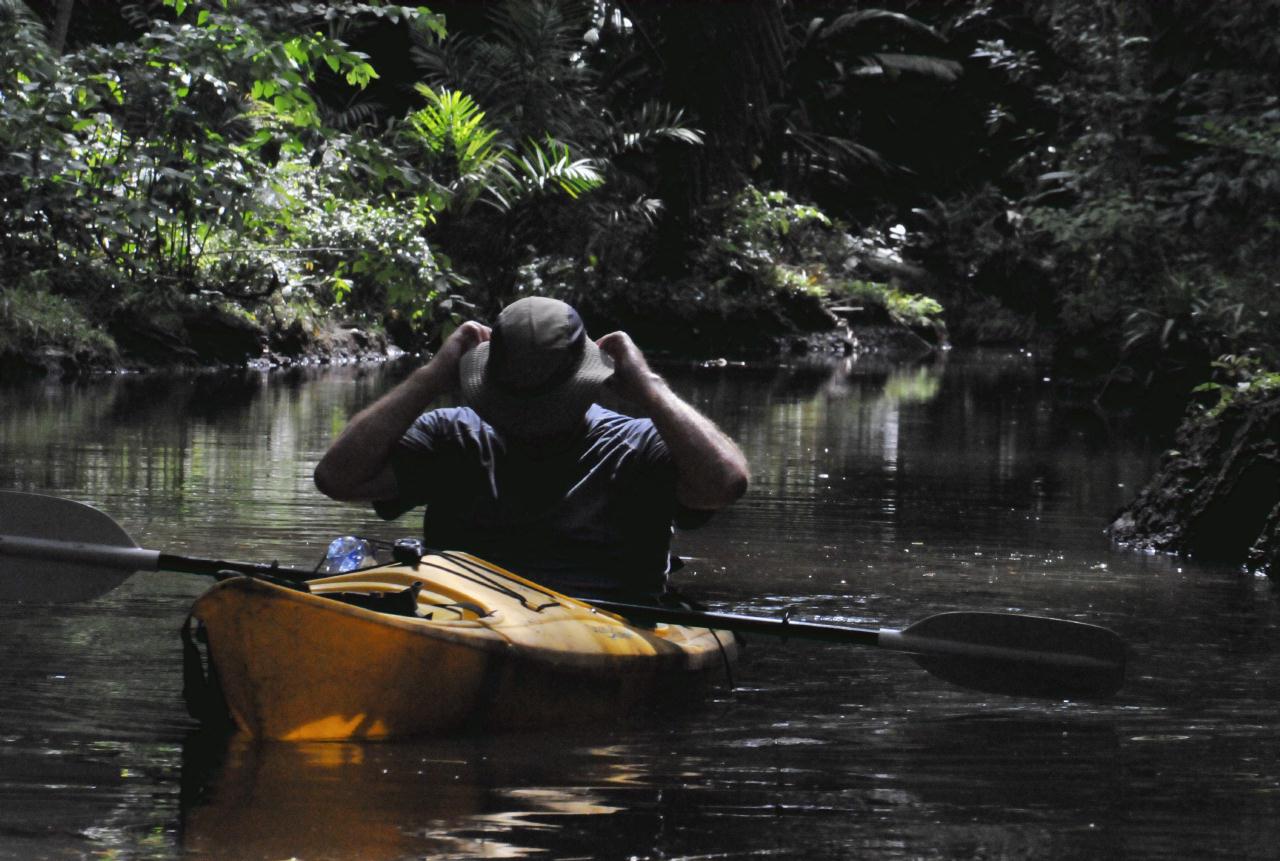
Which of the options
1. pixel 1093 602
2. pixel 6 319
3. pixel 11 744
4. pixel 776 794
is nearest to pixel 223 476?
pixel 1093 602

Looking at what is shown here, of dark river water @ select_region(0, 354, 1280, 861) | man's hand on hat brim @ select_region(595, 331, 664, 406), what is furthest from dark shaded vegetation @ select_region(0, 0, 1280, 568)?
man's hand on hat brim @ select_region(595, 331, 664, 406)

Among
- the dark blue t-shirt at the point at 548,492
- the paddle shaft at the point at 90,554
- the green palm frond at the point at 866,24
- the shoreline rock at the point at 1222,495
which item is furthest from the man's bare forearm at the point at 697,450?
the green palm frond at the point at 866,24

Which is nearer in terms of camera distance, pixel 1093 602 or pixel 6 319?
pixel 1093 602

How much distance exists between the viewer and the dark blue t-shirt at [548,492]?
4816 mm

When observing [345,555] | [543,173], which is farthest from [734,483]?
[543,173]

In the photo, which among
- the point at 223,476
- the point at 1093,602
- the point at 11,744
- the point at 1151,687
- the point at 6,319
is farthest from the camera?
the point at 6,319

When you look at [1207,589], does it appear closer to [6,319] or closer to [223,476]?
[223,476]

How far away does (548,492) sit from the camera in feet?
15.9

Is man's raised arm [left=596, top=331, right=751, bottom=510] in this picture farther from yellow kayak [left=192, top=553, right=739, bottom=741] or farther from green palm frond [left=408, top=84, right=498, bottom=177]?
green palm frond [left=408, top=84, right=498, bottom=177]

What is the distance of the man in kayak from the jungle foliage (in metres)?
6.13

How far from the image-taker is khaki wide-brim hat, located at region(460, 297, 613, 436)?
4.70 metres

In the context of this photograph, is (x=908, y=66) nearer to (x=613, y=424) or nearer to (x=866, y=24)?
(x=866, y=24)

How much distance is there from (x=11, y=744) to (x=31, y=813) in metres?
0.73

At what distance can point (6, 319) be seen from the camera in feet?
59.2
